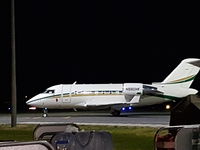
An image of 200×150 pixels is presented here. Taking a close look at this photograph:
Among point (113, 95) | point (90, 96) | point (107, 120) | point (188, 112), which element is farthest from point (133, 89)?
point (188, 112)

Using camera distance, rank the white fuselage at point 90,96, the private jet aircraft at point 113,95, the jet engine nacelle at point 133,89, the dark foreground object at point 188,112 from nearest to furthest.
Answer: the dark foreground object at point 188,112 < the jet engine nacelle at point 133,89 < the private jet aircraft at point 113,95 < the white fuselage at point 90,96

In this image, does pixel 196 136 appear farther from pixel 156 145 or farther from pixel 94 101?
pixel 94 101

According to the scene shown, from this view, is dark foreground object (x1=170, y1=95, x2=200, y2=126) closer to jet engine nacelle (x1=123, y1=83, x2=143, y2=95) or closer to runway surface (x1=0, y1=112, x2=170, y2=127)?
runway surface (x1=0, y1=112, x2=170, y2=127)

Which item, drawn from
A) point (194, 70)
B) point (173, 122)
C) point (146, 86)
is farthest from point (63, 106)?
point (173, 122)

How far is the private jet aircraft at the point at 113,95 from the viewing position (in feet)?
141

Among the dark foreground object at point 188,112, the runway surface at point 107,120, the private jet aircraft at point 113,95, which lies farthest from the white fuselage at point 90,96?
the dark foreground object at point 188,112

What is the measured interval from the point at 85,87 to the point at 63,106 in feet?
7.83

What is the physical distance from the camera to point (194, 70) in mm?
44500

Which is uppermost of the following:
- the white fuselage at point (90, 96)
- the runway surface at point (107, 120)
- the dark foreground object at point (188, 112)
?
the white fuselage at point (90, 96)

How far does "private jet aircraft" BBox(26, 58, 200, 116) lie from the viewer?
43.0 meters

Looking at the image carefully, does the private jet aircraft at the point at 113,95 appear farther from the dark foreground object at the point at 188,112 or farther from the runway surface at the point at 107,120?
the dark foreground object at the point at 188,112

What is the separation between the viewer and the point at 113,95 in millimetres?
43062

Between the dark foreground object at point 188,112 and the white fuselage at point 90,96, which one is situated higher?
the white fuselage at point 90,96

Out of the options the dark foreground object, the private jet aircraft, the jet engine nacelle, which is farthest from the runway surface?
the dark foreground object
